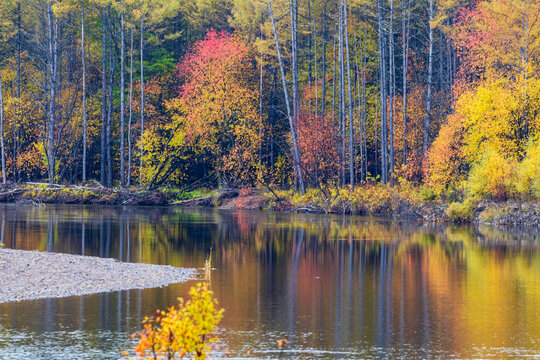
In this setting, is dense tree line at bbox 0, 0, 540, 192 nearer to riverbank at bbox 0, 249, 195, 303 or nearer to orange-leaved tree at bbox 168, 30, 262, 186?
orange-leaved tree at bbox 168, 30, 262, 186

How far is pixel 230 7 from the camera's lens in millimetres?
64750

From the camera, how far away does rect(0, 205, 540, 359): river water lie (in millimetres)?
12664

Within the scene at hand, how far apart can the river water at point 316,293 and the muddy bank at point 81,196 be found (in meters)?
14.3

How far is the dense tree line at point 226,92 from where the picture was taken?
49.3m

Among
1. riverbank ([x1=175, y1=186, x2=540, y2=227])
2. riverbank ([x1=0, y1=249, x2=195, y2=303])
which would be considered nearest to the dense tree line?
riverbank ([x1=175, y1=186, x2=540, y2=227])

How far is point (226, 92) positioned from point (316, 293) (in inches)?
1495

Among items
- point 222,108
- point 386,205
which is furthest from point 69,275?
point 222,108

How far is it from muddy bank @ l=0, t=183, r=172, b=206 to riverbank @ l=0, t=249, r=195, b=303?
2756cm

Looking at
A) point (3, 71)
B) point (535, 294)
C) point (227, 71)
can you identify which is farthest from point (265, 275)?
point (3, 71)

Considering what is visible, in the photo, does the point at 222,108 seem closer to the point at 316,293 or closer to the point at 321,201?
the point at 321,201

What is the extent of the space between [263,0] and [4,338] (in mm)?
44459

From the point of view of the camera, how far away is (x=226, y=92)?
54594mm

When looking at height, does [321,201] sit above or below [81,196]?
A: below

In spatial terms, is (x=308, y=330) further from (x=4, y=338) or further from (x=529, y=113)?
(x=529, y=113)
